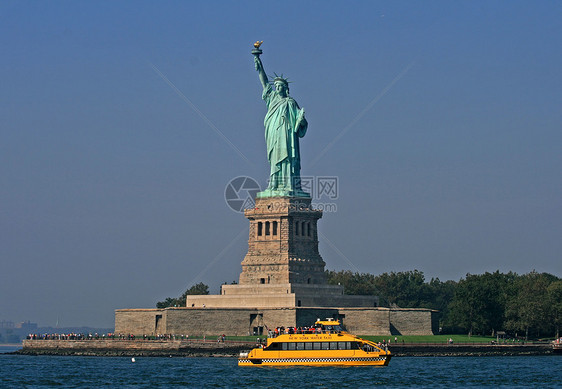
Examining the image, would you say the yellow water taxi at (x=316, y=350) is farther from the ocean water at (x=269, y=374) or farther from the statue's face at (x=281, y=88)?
the statue's face at (x=281, y=88)

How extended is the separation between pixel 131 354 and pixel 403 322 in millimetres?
23170

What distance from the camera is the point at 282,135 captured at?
→ 325 ft

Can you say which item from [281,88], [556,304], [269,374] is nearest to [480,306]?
[556,304]

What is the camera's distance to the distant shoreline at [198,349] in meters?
88.7

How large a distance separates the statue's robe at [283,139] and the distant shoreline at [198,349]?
17097 mm

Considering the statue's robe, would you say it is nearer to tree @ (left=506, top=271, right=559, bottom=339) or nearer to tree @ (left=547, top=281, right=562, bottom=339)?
tree @ (left=506, top=271, right=559, bottom=339)

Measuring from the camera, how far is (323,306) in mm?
95250

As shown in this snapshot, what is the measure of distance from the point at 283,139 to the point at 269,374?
1322 inches

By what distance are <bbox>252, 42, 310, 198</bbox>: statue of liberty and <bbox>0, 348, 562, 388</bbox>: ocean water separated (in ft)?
64.9

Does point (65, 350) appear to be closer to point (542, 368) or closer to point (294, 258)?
point (294, 258)

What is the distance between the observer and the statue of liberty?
98.9 meters

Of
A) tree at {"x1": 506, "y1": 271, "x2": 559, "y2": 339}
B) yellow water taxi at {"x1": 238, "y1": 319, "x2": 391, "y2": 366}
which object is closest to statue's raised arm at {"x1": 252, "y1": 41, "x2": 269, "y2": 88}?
tree at {"x1": 506, "y1": 271, "x2": 559, "y2": 339}

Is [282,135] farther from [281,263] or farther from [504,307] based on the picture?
[504,307]

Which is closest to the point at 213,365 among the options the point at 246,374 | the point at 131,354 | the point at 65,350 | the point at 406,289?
the point at 246,374
